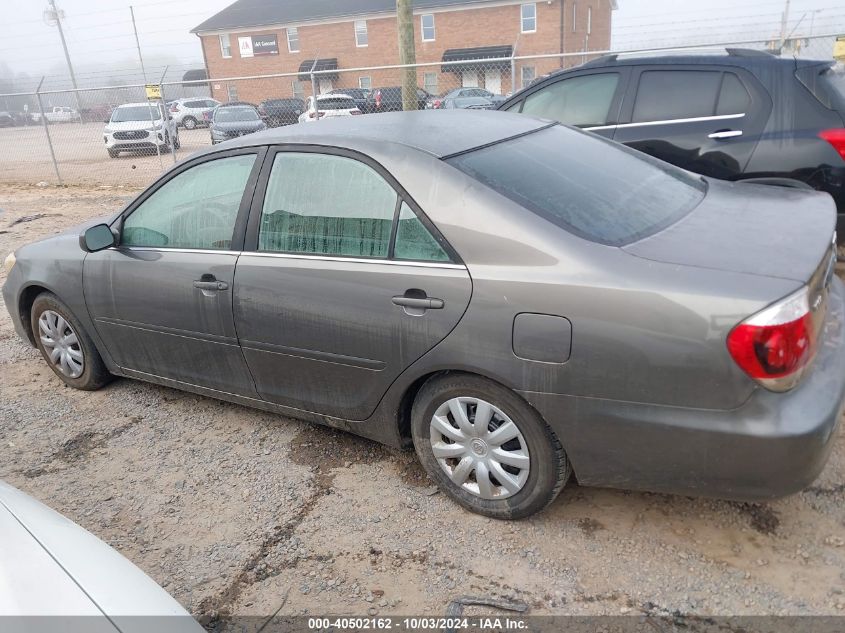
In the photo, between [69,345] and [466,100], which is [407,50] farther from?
[466,100]

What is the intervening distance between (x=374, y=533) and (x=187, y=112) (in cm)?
3182

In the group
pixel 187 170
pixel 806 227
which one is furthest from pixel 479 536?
pixel 187 170

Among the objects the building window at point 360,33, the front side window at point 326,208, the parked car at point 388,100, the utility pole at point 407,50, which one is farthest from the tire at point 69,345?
the building window at point 360,33

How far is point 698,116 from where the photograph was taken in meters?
5.09

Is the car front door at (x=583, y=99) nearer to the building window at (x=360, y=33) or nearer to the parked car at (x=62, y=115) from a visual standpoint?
the parked car at (x=62, y=115)

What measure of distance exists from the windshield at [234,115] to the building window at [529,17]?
79.6 ft

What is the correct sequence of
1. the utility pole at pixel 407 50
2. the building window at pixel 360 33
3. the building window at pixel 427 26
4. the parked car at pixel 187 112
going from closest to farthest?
the utility pole at pixel 407 50 → the parked car at pixel 187 112 → the building window at pixel 427 26 → the building window at pixel 360 33

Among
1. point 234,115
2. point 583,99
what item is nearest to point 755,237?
point 583,99

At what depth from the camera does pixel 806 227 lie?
2.64 meters

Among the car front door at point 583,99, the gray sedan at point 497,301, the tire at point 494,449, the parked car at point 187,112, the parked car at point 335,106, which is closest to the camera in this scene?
the gray sedan at point 497,301

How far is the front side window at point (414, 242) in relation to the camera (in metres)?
2.65

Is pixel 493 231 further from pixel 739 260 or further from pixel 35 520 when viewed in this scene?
pixel 35 520

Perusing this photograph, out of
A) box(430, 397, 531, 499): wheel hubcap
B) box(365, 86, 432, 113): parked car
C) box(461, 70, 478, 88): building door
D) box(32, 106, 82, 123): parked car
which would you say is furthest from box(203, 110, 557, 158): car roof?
box(461, 70, 478, 88): building door

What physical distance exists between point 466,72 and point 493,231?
2950cm
